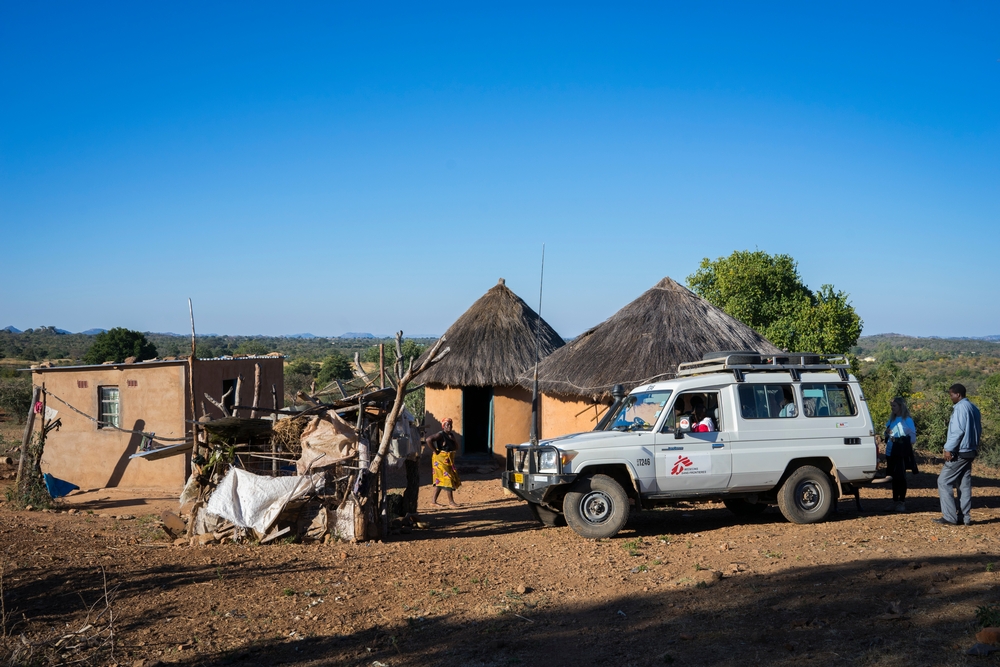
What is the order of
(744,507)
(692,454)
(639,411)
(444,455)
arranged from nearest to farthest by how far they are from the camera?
(692,454) → (639,411) → (744,507) → (444,455)

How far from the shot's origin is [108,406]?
16.8 metres

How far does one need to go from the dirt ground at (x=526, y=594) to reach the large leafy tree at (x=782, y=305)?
14.3 meters

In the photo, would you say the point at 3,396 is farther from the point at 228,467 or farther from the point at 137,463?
the point at 228,467

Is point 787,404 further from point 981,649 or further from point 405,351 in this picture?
point 405,351

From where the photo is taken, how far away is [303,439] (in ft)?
34.5

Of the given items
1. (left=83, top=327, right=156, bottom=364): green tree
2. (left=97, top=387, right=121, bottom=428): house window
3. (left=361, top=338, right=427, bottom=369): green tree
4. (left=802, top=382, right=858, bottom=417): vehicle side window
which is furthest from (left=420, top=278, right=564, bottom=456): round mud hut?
(left=83, top=327, right=156, bottom=364): green tree

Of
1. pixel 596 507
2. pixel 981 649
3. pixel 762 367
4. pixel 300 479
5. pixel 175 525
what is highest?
pixel 762 367

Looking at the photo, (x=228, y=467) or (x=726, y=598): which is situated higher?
(x=228, y=467)

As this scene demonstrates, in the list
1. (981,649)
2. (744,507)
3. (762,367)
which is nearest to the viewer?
(981,649)

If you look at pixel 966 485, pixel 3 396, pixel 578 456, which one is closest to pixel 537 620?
pixel 578 456

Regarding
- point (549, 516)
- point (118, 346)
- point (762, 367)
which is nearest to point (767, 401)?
point (762, 367)

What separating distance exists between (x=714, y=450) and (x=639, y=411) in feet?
3.88

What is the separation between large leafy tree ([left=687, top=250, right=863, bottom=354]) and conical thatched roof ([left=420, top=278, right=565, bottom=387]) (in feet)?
25.3

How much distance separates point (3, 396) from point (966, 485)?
32.7m
